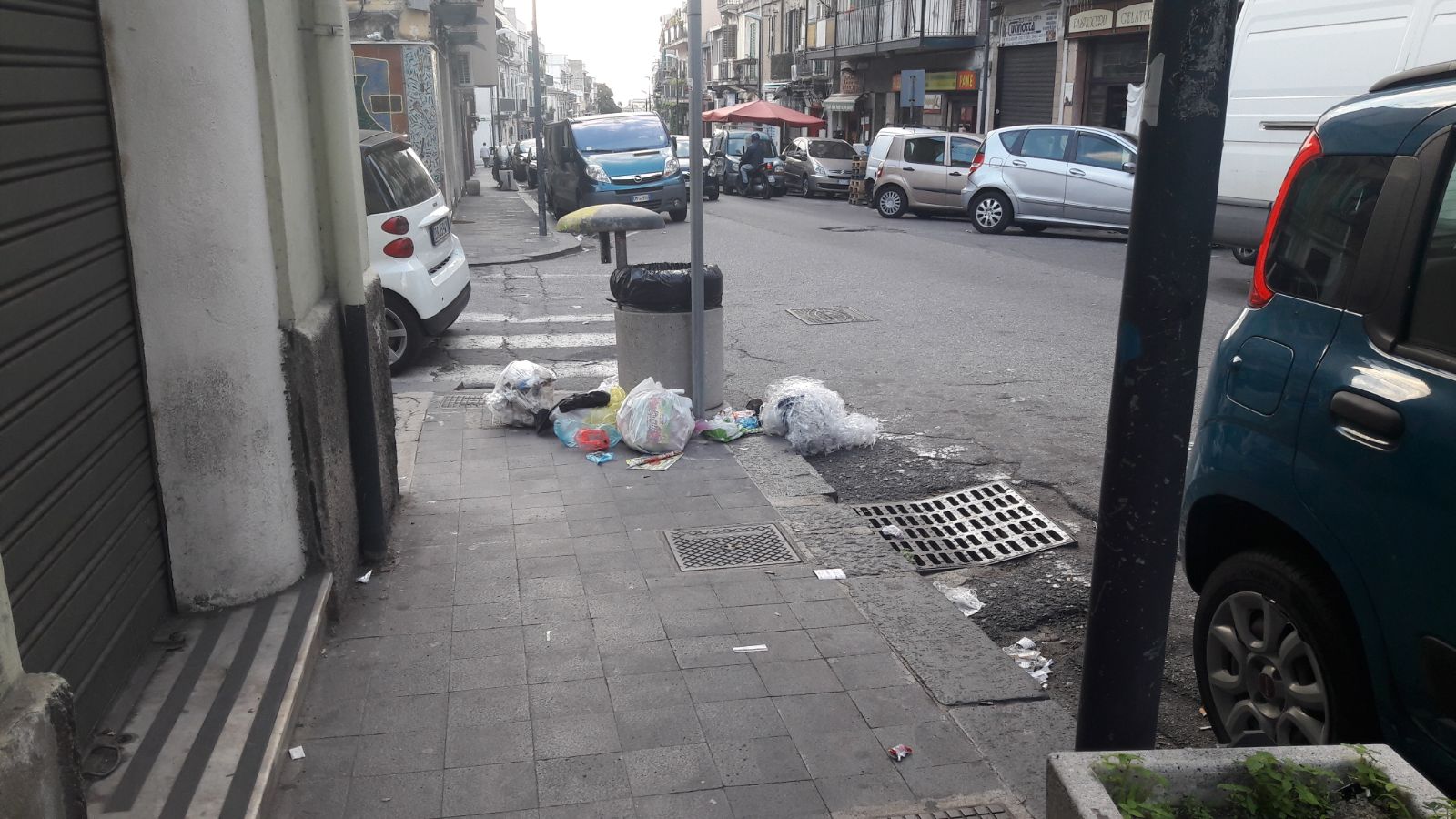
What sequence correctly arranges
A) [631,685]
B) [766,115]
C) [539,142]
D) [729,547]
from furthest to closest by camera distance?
1. [766,115]
2. [539,142]
3. [729,547]
4. [631,685]

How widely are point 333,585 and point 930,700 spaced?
A: 2157mm

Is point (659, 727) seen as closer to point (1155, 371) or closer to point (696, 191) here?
point (1155, 371)

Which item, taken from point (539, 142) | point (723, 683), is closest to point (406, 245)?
point (723, 683)

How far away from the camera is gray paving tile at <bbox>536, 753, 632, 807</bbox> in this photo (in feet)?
10.5

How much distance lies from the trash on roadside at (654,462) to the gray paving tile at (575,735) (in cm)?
265

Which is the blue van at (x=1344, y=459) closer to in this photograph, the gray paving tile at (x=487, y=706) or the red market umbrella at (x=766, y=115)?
the gray paving tile at (x=487, y=706)

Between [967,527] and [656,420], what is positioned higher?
[656,420]

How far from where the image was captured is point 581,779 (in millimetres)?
3295

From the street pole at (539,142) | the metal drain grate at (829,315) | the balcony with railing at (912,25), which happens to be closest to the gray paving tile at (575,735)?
the metal drain grate at (829,315)

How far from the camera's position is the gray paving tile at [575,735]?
11.3ft

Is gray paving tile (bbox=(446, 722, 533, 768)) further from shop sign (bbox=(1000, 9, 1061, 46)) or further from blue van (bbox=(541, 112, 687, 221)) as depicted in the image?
shop sign (bbox=(1000, 9, 1061, 46))

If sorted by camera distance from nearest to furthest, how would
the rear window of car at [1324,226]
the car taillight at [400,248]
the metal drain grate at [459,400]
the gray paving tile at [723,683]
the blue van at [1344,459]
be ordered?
1. the blue van at [1344,459]
2. the rear window of car at [1324,226]
3. the gray paving tile at [723,683]
4. the metal drain grate at [459,400]
5. the car taillight at [400,248]

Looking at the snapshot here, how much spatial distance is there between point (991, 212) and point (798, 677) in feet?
55.0

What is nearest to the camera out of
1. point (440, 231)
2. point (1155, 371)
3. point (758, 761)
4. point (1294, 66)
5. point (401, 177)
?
point (1155, 371)
